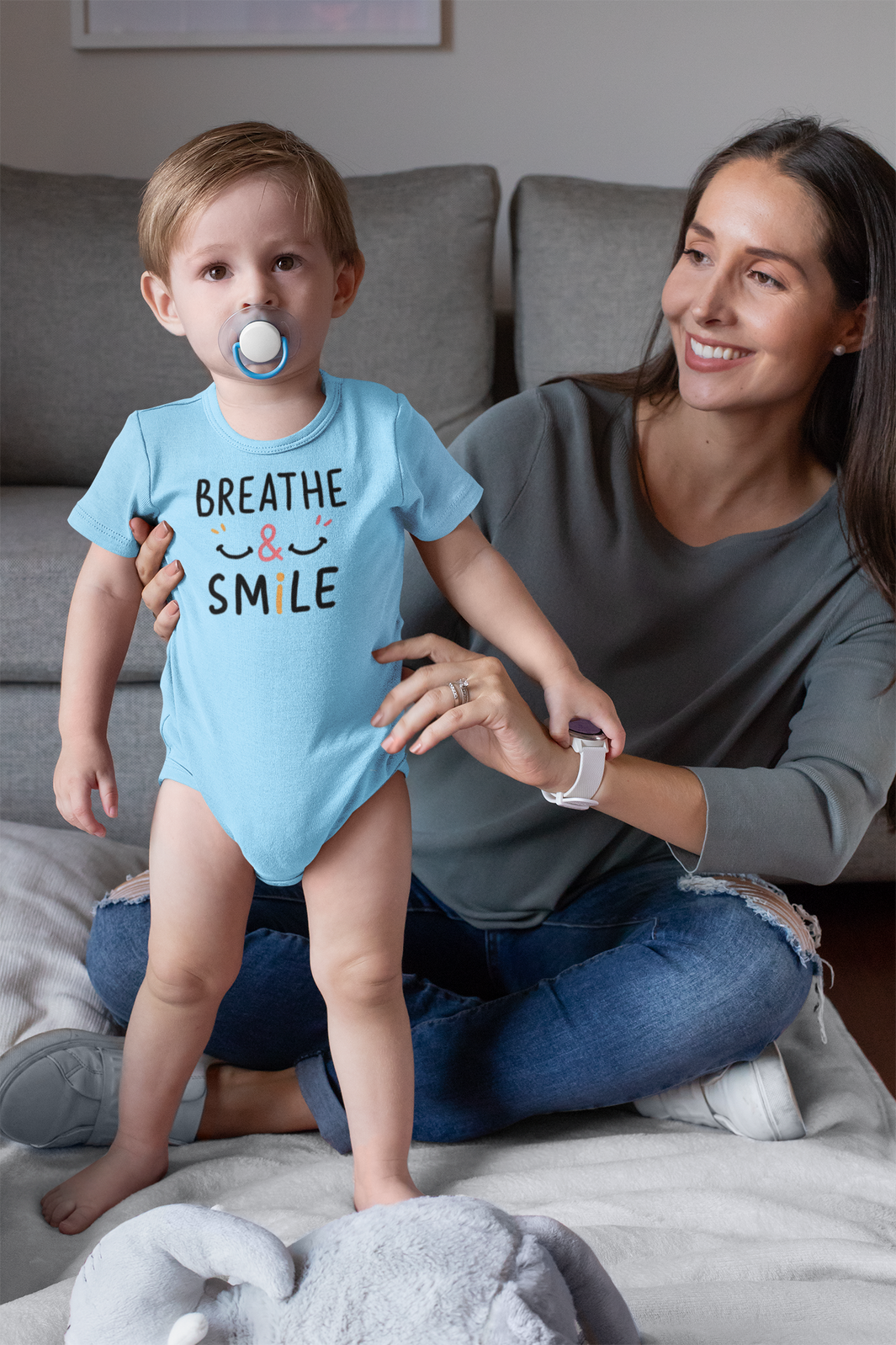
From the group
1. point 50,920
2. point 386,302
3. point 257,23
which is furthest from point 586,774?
point 257,23

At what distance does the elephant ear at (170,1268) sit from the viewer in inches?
20.8

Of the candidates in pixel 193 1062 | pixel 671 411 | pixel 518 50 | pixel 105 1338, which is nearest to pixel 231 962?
pixel 193 1062

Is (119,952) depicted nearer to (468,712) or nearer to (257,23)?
(468,712)

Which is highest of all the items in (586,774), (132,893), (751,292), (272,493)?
(751,292)

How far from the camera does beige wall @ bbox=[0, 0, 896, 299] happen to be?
2309 millimetres

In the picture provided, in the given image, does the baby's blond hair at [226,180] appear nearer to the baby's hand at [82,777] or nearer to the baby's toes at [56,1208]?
the baby's hand at [82,777]

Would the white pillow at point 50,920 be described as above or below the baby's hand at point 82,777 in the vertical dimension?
below

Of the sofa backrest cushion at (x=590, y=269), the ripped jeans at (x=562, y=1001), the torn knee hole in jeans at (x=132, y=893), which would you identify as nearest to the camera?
the ripped jeans at (x=562, y=1001)

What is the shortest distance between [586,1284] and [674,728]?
2.10 ft

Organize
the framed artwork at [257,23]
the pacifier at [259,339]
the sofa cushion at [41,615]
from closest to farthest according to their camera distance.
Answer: the pacifier at [259,339] → the sofa cushion at [41,615] → the framed artwork at [257,23]

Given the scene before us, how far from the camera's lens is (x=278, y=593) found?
786 millimetres

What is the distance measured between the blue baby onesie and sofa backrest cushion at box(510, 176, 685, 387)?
125 cm

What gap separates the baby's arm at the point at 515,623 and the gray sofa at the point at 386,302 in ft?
4.00

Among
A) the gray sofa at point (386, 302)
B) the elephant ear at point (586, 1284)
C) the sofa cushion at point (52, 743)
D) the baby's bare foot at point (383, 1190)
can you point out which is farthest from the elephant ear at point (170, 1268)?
the gray sofa at point (386, 302)
